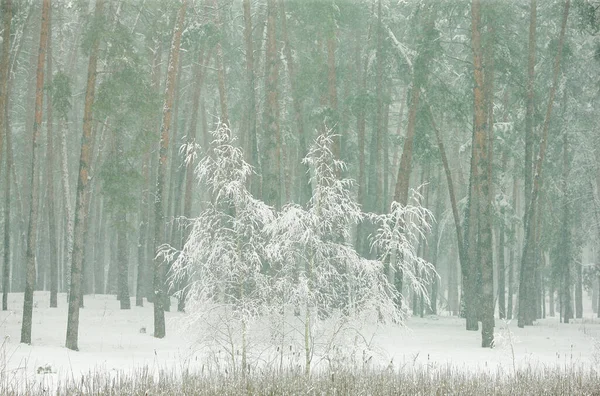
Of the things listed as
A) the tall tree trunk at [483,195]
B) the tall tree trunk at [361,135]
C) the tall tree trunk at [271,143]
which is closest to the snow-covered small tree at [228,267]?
the tall tree trunk at [271,143]

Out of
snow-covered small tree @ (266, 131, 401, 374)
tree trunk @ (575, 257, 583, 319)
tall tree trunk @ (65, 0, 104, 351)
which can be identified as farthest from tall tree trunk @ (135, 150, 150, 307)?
tree trunk @ (575, 257, 583, 319)

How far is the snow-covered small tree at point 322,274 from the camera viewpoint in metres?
13.3

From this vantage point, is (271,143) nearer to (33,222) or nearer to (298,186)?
(33,222)

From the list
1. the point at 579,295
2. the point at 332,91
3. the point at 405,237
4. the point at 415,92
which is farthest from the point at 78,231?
the point at 579,295

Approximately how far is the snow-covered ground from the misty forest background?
0.94m

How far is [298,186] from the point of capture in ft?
123

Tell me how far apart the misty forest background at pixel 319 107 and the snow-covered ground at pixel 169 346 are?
0.94 meters

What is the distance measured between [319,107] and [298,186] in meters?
12.3

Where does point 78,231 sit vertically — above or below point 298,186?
below

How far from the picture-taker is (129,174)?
21359 millimetres

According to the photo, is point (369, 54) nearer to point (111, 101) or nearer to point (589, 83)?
point (589, 83)

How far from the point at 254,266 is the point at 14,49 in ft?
50.1

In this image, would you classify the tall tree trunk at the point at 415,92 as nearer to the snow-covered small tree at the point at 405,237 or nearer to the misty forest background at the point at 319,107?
the misty forest background at the point at 319,107

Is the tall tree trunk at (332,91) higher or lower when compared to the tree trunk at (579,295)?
higher
